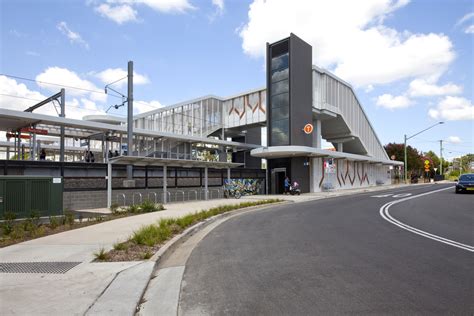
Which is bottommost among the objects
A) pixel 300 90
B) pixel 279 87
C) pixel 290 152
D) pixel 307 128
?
pixel 290 152

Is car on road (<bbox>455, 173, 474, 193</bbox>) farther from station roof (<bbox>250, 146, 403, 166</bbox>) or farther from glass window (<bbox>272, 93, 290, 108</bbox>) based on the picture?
glass window (<bbox>272, 93, 290, 108</bbox>)

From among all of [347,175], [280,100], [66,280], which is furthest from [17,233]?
[347,175]

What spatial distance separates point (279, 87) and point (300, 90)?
78.6 inches

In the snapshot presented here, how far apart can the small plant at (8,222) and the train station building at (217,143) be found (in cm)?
653

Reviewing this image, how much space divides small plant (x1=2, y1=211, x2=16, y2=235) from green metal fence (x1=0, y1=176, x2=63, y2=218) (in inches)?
30.2

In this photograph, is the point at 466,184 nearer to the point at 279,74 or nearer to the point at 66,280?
the point at 279,74

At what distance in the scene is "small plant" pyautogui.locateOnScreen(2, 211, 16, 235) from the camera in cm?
970

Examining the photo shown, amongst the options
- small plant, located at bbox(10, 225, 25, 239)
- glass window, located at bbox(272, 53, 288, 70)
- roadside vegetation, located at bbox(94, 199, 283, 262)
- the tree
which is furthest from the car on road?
the tree

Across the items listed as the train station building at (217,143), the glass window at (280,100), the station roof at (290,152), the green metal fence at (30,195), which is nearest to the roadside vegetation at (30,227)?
the green metal fence at (30,195)

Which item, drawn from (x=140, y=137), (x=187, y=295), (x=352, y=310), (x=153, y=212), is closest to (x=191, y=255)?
(x=187, y=295)

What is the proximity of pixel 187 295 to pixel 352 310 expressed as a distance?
2.16 m

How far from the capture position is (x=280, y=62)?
34.7 meters

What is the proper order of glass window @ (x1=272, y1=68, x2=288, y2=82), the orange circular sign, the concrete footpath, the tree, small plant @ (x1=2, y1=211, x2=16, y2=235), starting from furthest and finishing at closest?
the tree → the orange circular sign → glass window @ (x1=272, y1=68, x2=288, y2=82) → small plant @ (x1=2, y1=211, x2=16, y2=235) → the concrete footpath

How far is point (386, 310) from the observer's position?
427 centimetres
